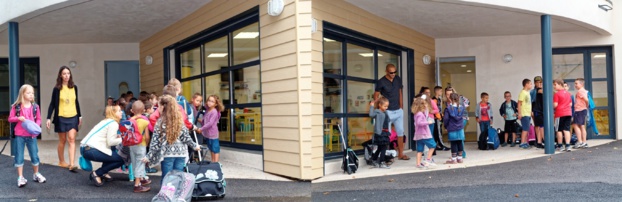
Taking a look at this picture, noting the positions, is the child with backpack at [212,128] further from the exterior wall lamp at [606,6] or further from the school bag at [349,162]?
the exterior wall lamp at [606,6]

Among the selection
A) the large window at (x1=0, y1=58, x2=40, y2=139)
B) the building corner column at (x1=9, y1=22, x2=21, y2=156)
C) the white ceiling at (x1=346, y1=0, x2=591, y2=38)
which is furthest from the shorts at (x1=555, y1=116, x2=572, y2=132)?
the large window at (x1=0, y1=58, x2=40, y2=139)

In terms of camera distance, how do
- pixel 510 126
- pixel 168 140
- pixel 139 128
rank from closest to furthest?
pixel 168 140 < pixel 139 128 < pixel 510 126

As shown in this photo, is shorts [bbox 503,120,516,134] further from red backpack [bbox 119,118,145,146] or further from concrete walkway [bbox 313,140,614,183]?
red backpack [bbox 119,118,145,146]

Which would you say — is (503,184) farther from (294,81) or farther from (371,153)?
(294,81)

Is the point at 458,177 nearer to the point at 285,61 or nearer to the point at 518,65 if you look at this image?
the point at 285,61

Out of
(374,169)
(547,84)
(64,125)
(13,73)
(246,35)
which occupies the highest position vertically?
(246,35)

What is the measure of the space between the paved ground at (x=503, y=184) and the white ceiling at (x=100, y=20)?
525 cm

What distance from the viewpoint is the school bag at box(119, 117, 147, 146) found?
7.13 m

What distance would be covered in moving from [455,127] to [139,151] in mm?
5479

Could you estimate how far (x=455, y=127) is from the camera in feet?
31.5

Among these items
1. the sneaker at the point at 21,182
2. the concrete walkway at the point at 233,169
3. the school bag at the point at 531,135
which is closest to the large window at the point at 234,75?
the concrete walkway at the point at 233,169

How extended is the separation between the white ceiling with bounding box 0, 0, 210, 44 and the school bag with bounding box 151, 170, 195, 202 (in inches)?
192

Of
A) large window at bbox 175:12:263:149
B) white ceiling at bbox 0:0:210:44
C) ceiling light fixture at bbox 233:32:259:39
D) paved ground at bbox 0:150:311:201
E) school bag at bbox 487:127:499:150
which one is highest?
white ceiling at bbox 0:0:210:44

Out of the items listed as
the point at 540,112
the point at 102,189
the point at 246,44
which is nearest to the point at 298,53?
the point at 246,44
